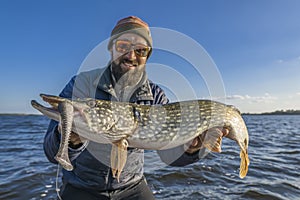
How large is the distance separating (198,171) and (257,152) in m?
4.18

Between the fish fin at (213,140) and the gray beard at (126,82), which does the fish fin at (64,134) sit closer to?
the gray beard at (126,82)

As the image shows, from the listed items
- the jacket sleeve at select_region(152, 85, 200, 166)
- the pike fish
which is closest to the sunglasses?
the jacket sleeve at select_region(152, 85, 200, 166)

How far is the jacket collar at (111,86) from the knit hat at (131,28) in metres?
0.63

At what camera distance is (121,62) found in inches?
140

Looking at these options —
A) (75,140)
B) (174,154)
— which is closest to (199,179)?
(174,154)

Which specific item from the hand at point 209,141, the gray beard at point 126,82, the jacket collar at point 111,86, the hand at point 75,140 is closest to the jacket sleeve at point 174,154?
the hand at point 209,141

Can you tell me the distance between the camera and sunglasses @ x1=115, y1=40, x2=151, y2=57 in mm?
3590

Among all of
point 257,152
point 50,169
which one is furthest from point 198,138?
point 257,152

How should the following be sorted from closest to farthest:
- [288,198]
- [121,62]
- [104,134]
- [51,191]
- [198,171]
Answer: [104,134] → [121,62] → [288,198] → [51,191] → [198,171]

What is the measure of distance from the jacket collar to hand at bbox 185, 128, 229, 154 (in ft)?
2.80

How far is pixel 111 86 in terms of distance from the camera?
3.29m

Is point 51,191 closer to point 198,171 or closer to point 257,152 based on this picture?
point 198,171

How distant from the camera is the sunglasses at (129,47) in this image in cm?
359

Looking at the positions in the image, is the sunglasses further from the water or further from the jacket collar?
the water
